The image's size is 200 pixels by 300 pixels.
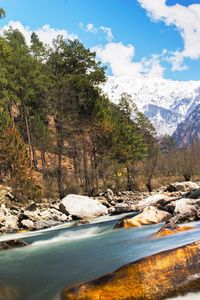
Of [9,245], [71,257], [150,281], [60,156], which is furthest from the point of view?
[60,156]

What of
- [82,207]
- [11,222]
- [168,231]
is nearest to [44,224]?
[11,222]

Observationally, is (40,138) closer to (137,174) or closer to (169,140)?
(137,174)

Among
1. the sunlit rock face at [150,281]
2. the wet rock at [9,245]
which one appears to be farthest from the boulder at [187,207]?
the sunlit rock face at [150,281]

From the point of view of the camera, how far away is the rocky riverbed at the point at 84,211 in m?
17.0

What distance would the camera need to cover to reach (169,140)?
137000 mm

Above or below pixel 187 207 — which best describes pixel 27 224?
below

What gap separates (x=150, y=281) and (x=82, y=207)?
59.4 feet

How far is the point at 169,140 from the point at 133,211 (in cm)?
11489

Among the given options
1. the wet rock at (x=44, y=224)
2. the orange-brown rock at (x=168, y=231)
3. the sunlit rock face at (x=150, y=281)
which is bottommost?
the wet rock at (x=44, y=224)

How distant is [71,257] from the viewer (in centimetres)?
1193

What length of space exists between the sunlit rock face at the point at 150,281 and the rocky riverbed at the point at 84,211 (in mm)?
8447

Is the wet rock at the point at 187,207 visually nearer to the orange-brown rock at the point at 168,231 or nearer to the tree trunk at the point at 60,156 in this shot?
the orange-brown rock at the point at 168,231

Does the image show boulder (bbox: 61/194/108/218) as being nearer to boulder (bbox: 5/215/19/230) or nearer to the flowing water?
boulder (bbox: 5/215/19/230)

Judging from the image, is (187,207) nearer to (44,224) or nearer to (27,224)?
(44,224)
